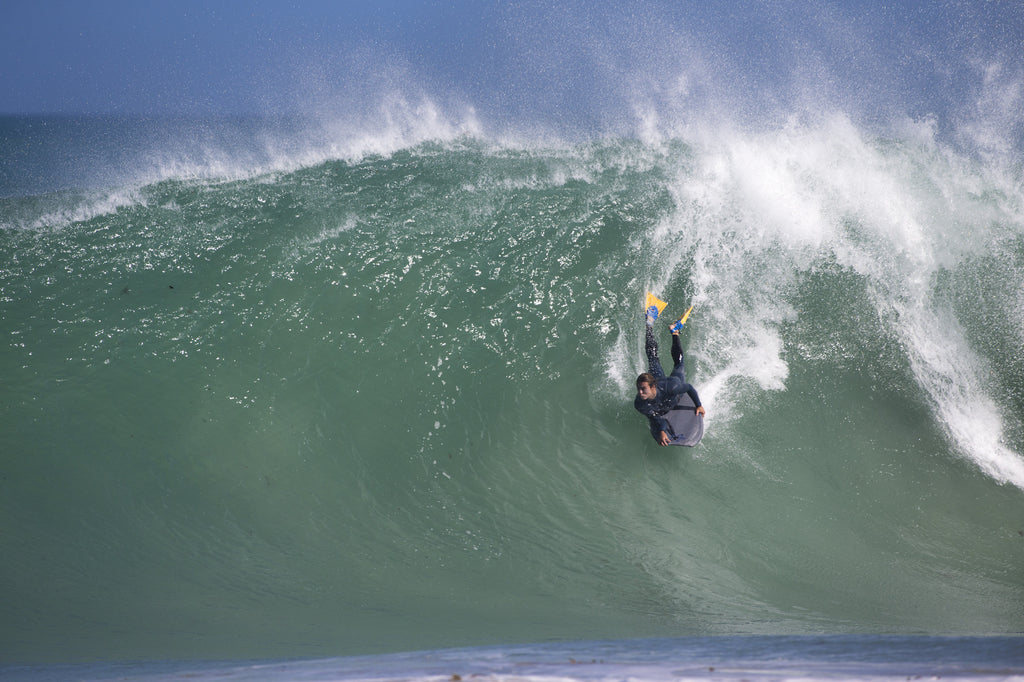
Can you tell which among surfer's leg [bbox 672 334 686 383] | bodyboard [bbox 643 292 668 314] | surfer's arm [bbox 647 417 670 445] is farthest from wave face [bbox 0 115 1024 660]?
surfer's leg [bbox 672 334 686 383]

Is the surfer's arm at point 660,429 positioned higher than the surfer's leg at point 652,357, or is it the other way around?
the surfer's leg at point 652,357

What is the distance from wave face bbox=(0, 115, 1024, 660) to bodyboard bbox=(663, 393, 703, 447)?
7.9 inches

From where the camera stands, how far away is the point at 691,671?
1.34 m

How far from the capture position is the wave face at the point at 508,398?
146 inches

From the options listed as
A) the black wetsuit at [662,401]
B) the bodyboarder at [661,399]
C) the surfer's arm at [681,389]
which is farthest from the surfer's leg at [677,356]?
the surfer's arm at [681,389]

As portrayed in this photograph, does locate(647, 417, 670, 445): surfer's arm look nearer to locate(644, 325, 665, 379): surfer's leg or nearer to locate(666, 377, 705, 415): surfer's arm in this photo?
locate(666, 377, 705, 415): surfer's arm

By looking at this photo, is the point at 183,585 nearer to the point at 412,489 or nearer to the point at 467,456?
the point at 412,489

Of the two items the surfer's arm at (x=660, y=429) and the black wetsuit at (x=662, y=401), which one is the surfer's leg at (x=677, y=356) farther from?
the surfer's arm at (x=660, y=429)

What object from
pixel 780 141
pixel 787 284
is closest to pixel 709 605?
pixel 787 284

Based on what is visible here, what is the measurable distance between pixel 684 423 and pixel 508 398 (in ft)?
5.04

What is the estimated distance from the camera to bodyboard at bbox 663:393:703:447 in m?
4.82

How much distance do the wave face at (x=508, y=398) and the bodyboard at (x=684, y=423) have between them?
200mm

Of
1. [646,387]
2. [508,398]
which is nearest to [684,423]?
[646,387]

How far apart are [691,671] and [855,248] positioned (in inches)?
248
